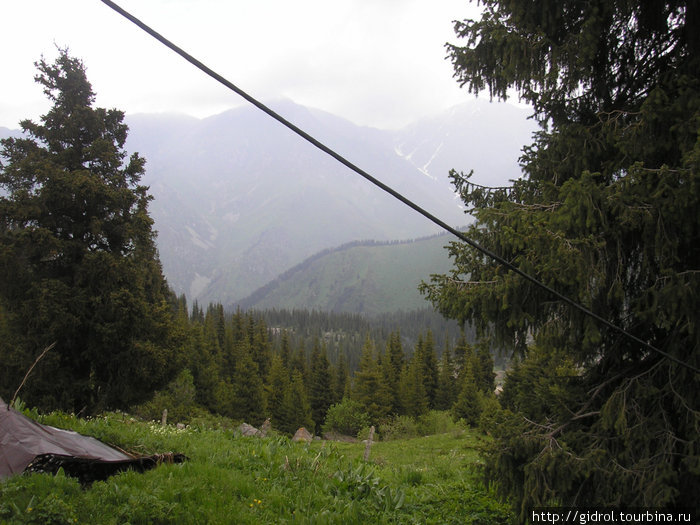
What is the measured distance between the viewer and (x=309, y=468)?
812cm

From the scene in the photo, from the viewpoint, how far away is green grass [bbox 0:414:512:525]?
5.35 metres

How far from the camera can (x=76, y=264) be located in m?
14.2

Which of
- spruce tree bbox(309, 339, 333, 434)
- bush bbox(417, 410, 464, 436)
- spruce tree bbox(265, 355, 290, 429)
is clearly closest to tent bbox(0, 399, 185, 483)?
bush bbox(417, 410, 464, 436)

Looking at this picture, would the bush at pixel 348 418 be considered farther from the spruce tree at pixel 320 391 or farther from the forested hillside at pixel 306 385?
the spruce tree at pixel 320 391

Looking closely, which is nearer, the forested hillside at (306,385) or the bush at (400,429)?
the bush at (400,429)

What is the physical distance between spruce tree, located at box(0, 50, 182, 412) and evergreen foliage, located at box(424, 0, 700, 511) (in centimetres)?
1201

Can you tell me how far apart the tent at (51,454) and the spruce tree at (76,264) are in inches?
295

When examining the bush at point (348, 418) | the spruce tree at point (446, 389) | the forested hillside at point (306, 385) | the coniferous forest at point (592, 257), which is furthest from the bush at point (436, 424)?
the coniferous forest at point (592, 257)

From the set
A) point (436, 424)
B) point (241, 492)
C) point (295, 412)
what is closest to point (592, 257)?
point (241, 492)

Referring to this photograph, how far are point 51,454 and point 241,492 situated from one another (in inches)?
107

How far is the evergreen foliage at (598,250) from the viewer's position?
4699 mm

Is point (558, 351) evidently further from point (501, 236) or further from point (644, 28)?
point (644, 28)

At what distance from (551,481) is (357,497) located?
339cm

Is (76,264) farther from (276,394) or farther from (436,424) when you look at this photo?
(276,394)
